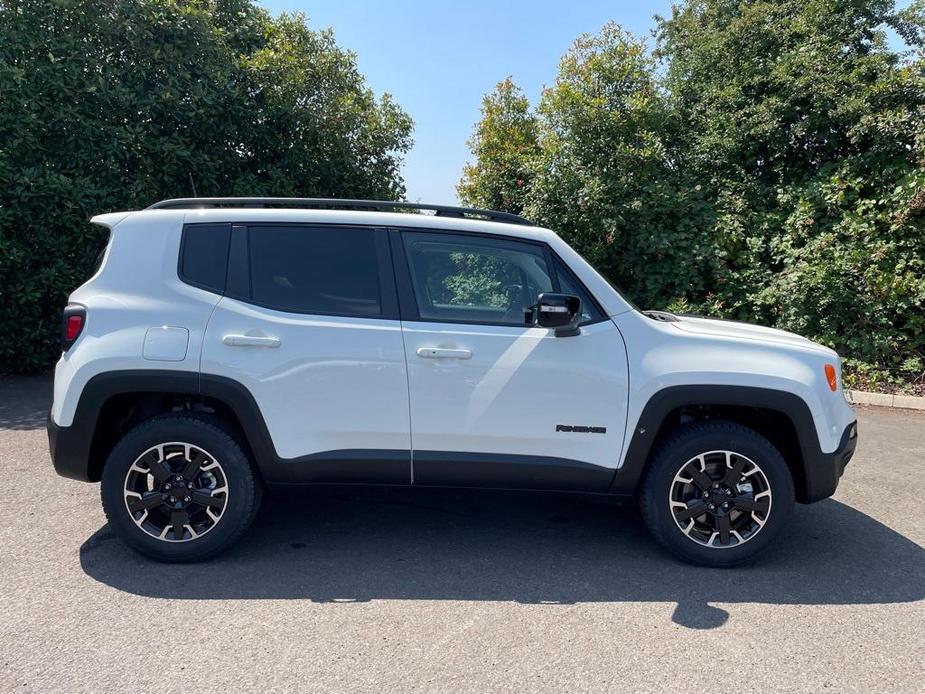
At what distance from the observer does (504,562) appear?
144 inches

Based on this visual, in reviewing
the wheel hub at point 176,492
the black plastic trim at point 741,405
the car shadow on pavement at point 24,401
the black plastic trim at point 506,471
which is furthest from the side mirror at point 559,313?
the car shadow on pavement at point 24,401

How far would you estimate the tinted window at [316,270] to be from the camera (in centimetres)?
360

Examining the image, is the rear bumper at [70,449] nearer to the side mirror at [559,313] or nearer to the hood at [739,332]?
the side mirror at [559,313]

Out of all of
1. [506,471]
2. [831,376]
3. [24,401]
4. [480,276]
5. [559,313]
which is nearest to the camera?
[559,313]

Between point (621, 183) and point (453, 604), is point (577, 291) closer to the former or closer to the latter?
point (453, 604)

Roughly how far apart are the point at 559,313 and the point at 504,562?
1384 millimetres

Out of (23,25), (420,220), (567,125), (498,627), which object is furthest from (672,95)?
(498,627)

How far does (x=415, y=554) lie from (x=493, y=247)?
1756 millimetres

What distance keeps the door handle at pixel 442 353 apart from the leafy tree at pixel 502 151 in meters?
7.17

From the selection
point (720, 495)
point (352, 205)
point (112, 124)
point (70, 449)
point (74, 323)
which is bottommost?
point (720, 495)

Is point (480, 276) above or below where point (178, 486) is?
above

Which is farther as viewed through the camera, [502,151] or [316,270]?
[502,151]

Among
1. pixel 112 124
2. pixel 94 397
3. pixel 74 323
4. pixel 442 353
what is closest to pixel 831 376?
pixel 442 353

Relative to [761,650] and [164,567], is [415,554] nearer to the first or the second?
[164,567]
